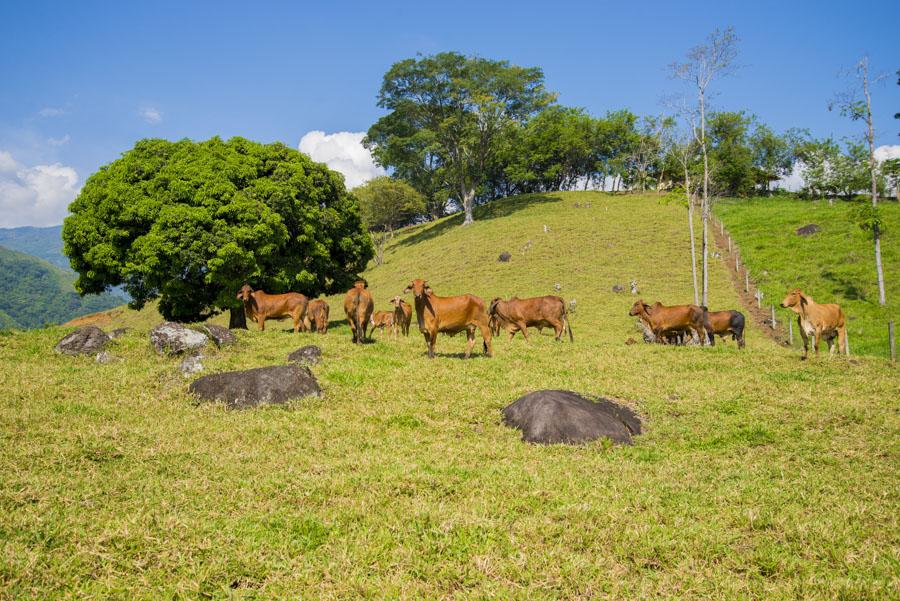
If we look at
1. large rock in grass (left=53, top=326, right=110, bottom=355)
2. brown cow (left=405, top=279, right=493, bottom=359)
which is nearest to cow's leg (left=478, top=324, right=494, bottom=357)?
brown cow (left=405, top=279, right=493, bottom=359)

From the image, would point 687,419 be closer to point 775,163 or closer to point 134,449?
point 134,449

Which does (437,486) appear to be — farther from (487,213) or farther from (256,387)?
(487,213)

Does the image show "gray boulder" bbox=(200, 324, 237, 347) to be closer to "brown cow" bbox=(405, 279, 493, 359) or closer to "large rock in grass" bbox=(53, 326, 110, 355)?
→ "large rock in grass" bbox=(53, 326, 110, 355)

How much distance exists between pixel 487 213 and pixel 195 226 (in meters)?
45.9

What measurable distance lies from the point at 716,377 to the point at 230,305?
19.5 meters

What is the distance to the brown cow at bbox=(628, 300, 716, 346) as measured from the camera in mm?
19781

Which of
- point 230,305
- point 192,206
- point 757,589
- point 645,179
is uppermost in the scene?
point 645,179

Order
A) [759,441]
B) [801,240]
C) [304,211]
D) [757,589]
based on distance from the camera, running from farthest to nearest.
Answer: [801,240]
[304,211]
[759,441]
[757,589]

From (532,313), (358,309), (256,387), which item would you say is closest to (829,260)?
(532,313)

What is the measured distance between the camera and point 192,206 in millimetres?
23625

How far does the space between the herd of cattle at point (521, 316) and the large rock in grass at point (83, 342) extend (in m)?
6.54

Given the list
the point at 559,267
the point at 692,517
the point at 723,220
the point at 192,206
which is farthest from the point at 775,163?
the point at 692,517

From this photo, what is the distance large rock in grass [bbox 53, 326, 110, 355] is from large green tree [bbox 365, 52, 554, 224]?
47.9 metres

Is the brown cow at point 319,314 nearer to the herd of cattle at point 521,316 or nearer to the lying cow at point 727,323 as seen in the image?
the herd of cattle at point 521,316
